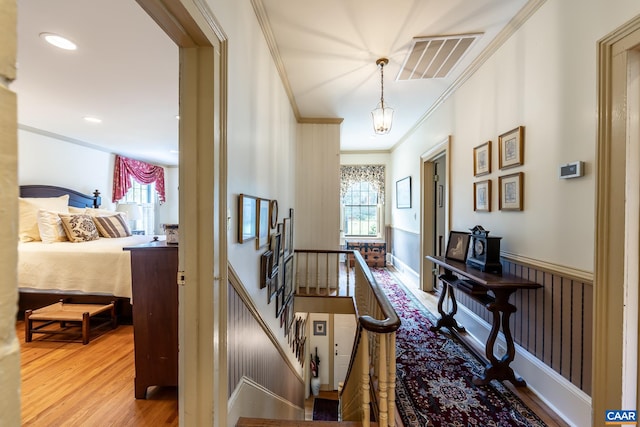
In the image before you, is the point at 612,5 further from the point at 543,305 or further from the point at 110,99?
the point at 110,99

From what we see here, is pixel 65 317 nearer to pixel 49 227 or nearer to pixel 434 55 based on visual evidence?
pixel 49 227

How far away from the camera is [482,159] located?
2551 mm

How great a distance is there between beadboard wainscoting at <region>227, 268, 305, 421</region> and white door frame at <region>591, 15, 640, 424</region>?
202 cm

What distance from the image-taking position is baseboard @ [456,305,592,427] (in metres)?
1.55

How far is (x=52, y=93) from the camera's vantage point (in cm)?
270

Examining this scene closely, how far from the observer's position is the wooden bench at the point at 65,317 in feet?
8.29

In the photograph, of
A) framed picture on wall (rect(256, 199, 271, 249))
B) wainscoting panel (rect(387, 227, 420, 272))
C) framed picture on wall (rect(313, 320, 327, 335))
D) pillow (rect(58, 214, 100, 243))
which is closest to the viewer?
framed picture on wall (rect(256, 199, 271, 249))

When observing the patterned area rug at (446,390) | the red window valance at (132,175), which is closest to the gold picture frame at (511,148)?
the patterned area rug at (446,390)

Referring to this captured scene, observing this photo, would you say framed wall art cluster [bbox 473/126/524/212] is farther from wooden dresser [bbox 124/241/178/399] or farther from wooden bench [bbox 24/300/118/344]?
wooden bench [bbox 24/300/118/344]

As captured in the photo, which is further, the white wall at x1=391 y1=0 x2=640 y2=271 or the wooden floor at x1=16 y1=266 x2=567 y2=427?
the wooden floor at x1=16 y1=266 x2=567 y2=427

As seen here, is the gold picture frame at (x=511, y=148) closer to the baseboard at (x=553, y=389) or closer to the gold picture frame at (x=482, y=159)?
the gold picture frame at (x=482, y=159)

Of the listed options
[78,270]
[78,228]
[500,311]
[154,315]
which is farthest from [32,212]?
[500,311]

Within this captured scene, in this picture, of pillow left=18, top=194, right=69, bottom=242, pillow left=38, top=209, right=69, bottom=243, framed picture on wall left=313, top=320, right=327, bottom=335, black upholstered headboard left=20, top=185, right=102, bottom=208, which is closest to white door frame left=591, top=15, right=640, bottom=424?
framed picture on wall left=313, top=320, right=327, bottom=335

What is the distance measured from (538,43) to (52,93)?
4419 mm
